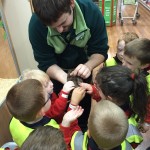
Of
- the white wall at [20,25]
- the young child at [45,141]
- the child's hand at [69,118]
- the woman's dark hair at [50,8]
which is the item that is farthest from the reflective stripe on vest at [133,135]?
the white wall at [20,25]

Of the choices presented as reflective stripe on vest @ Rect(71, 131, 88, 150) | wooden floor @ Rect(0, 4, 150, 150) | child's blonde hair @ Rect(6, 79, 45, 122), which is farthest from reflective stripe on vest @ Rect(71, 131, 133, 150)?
wooden floor @ Rect(0, 4, 150, 150)

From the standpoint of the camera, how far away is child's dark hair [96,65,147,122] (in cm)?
109

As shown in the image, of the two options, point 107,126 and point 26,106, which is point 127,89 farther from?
point 26,106

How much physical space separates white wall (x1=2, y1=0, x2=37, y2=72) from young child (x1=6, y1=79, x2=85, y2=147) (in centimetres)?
133

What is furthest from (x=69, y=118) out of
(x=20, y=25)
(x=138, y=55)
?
(x=20, y=25)

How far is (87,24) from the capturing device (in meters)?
1.21

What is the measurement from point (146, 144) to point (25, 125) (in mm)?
1143

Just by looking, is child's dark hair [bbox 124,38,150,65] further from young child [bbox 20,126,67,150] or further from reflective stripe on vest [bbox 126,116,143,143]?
young child [bbox 20,126,67,150]

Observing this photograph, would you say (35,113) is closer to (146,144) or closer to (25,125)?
(25,125)

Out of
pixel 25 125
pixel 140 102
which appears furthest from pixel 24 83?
pixel 140 102

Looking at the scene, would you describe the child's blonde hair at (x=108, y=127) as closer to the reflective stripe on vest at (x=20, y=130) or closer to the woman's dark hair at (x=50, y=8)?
the reflective stripe on vest at (x=20, y=130)

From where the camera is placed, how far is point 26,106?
0.93 meters

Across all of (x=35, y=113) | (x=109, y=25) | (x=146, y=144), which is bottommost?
(x=109, y=25)

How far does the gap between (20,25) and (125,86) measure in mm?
1492
